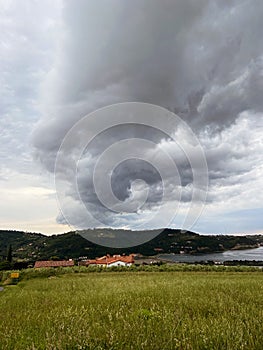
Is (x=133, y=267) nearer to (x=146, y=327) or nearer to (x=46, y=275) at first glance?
(x=46, y=275)

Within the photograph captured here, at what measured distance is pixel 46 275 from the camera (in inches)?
2082

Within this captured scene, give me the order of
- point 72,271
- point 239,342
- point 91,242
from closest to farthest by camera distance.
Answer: point 239,342
point 72,271
point 91,242

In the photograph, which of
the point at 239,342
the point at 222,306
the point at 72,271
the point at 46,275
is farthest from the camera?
the point at 72,271

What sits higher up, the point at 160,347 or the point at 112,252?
the point at 112,252

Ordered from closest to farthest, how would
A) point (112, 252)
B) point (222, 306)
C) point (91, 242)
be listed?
1. point (222, 306)
2. point (112, 252)
3. point (91, 242)

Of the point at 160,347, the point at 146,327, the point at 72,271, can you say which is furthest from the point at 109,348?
the point at 72,271

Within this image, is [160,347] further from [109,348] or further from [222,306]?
[222,306]

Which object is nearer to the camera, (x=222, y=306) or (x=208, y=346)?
(x=208, y=346)

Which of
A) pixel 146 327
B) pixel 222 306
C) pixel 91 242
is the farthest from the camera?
pixel 91 242

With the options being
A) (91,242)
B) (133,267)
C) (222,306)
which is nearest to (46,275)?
(133,267)

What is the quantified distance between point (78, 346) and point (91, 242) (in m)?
194

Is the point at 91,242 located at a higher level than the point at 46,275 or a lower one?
higher

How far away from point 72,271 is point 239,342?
198 ft

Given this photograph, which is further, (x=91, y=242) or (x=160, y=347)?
(x=91, y=242)
